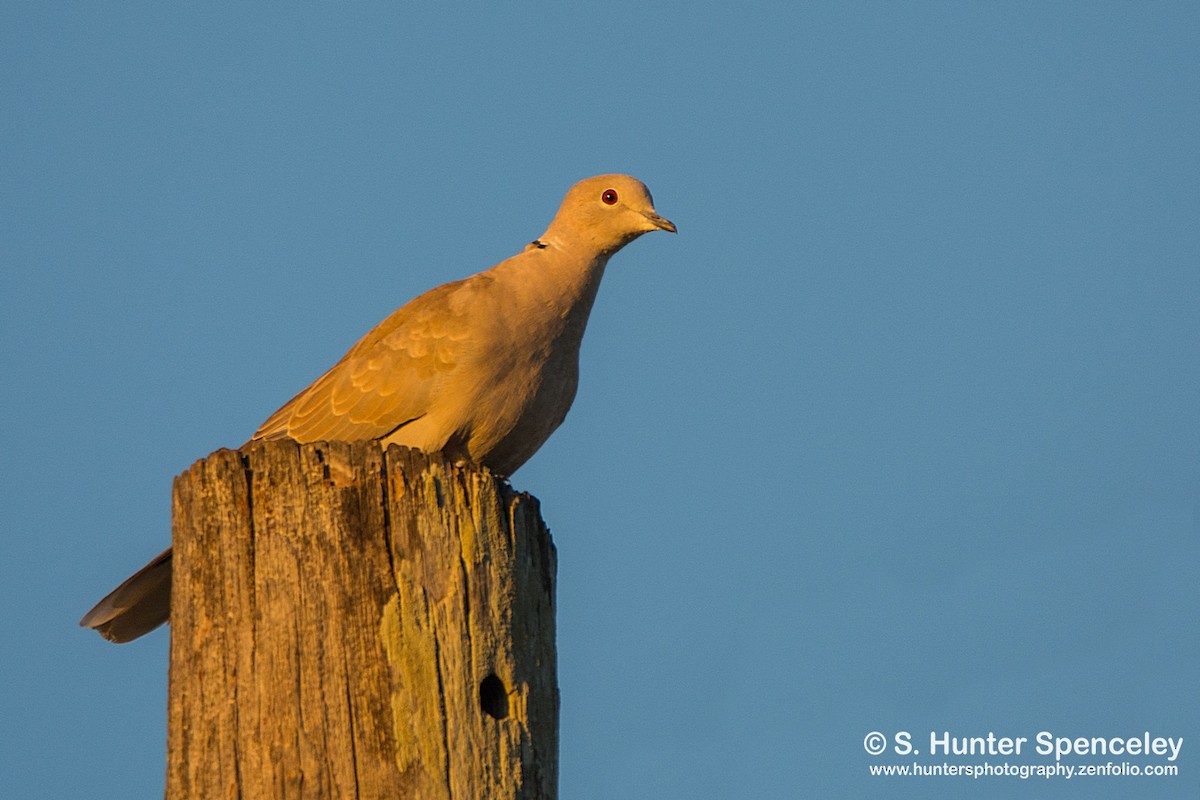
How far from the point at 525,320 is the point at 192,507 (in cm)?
271

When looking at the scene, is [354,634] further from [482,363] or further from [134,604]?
[482,363]

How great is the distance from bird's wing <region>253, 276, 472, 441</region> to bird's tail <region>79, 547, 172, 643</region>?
129 centimetres

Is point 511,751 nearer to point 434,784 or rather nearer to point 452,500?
point 434,784

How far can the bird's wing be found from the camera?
6773mm

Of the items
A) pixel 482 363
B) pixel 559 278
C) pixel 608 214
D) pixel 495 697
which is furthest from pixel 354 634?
pixel 608 214

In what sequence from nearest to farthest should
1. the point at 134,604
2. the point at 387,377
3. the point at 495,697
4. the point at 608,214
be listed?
the point at 495,697 → the point at 134,604 → the point at 387,377 → the point at 608,214

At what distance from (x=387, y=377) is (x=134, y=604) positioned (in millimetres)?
1695

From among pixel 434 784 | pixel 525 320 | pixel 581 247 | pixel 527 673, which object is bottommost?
pixel 434 784

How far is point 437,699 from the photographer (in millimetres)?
4121

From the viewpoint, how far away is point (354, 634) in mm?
4129

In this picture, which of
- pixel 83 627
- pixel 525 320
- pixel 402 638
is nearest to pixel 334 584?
pixel 402 638

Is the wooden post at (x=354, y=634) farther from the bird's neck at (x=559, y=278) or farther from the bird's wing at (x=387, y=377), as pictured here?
the bird's neck at (x=559, y=278)

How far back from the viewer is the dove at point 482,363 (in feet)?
21.9

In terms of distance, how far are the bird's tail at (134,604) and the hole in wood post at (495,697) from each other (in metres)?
1.97
